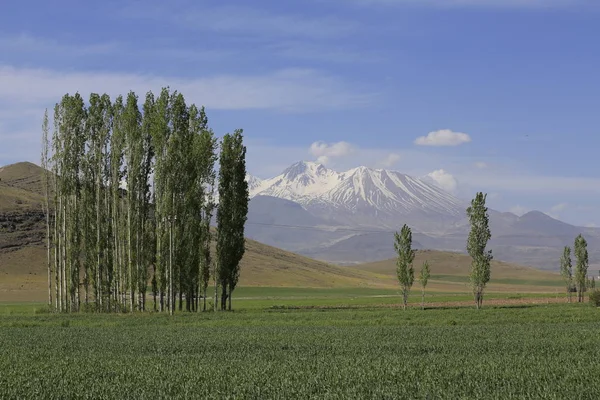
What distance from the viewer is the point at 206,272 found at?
70250mm

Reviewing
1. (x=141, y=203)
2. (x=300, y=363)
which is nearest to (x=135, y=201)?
(x=141, y=203)

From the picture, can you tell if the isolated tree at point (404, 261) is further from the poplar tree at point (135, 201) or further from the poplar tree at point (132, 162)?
the poplar tree at point (132, 162)

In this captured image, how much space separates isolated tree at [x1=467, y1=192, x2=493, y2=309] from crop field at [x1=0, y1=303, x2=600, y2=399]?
32.4 meters

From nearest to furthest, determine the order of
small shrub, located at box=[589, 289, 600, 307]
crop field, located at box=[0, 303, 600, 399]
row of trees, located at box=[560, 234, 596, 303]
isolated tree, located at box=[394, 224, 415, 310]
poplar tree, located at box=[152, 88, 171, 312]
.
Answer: crop field, located at box=[0, 303, 600, 399], poplar tree, located at box=[152, 88, 171, 312], small shrub, located at box=[589, 289, 600, 307], isolated tree, located at box=[394, 224, 415, 310], row of trees, located at box=[560, 234, 596, 303]

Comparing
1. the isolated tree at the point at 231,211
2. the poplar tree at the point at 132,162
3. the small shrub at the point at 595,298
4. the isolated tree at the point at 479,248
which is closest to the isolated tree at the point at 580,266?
the small shrub at the point at 595,298

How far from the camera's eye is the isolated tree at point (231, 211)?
70062 millimetres

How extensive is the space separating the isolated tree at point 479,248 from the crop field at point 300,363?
3237 centimetres

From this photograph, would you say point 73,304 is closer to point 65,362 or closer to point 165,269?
Answer: point 165,269

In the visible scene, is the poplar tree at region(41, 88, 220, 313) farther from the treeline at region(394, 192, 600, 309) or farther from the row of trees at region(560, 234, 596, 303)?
the row of trees at region(560, 234, 596, 303)

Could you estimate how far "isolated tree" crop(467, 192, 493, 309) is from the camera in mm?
75062

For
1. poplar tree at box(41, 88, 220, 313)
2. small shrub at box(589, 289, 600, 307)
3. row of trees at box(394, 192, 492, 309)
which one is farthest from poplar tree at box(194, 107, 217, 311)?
small shrub at box(589, 289, 600, 307)

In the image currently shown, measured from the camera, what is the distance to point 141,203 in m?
70.8

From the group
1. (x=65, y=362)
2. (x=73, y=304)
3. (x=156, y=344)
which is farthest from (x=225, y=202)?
(x=65, y=362)

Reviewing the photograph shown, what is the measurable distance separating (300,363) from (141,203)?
4731cm
